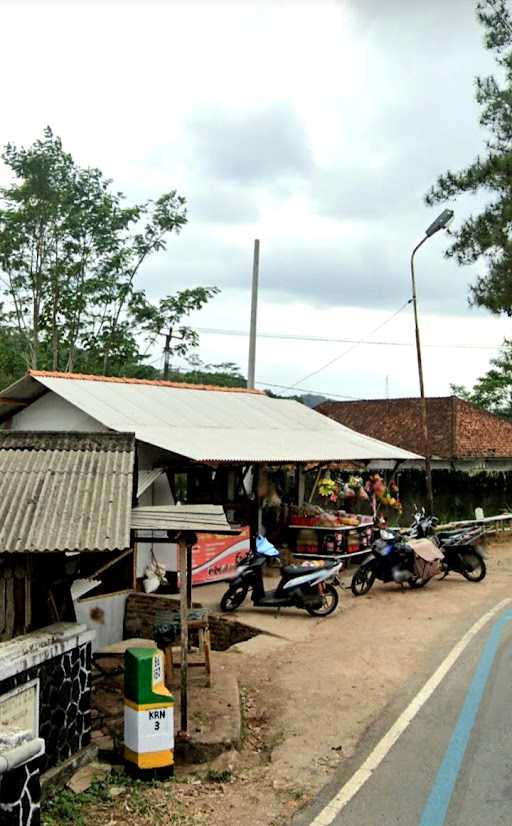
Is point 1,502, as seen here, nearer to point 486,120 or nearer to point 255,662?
point 255,662

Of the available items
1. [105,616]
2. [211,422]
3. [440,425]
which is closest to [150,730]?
[105,616]

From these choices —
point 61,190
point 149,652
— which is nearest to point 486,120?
point 61,190

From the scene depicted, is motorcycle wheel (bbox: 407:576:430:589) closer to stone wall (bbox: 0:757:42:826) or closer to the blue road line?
the blue road line

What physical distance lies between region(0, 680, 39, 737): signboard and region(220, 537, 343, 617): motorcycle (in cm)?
650

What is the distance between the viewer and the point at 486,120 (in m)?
A: 18.9

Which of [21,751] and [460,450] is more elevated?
[460,450]

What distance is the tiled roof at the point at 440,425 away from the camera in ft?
104

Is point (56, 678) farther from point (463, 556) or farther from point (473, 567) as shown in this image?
point (473, 567)

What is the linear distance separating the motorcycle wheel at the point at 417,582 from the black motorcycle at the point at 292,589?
2.15 meters

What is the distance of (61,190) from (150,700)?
20157 millimetres

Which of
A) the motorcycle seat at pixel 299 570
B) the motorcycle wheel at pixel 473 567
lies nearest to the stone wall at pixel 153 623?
the motorcycle seat at pixel 299 570

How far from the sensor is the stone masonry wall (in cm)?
570

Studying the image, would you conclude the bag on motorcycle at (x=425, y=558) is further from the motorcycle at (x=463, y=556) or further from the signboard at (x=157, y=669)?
the signboard at (x=157, y=669)

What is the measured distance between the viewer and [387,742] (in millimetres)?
6645
